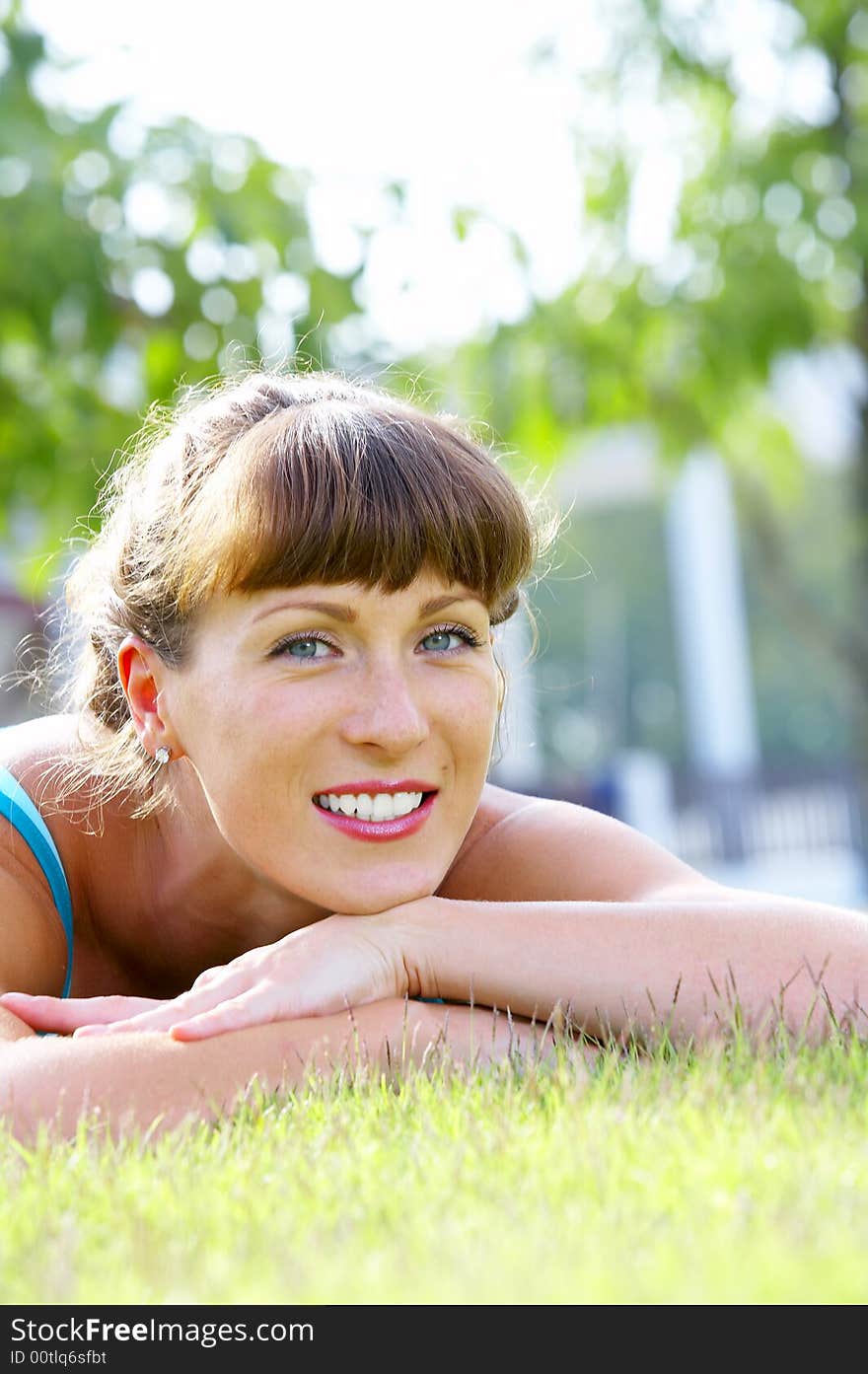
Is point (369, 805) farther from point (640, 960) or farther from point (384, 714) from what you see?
point (640, 960)

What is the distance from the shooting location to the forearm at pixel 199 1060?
2.44 metres

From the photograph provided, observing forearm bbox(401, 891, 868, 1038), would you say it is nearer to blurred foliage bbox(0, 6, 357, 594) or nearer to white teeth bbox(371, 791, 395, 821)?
white teeth bbox(371, 791, 395, 821)

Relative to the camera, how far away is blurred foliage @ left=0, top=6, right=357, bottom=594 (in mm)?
6250

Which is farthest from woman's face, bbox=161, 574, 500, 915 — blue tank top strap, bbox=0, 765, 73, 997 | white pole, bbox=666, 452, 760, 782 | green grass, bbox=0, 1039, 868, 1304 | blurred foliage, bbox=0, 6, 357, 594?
white pole, bbox=666, 452, 760, 782

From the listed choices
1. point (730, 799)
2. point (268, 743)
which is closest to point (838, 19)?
point (730, 799)

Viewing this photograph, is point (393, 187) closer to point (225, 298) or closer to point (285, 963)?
point (225, 298)

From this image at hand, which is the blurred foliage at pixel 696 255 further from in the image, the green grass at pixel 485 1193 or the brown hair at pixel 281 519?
the green grass at pixel 485 1193

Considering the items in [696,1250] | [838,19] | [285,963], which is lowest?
[696,1250]

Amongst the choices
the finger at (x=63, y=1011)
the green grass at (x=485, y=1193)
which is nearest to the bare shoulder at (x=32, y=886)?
the finger at (x=63, y=1011)

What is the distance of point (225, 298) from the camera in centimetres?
682

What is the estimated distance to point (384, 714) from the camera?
2914 mm

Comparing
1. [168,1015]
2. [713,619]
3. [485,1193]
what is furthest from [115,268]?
[713,619]

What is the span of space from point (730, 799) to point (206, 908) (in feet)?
45.9

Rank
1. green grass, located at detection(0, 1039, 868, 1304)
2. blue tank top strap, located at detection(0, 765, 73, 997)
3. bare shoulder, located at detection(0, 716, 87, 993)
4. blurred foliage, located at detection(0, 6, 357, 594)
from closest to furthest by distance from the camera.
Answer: green grass, located at detection(0, 1039, 868, 1304) < bare shoulder, located at detection(0, 716, 87, 993) < blue tank top strap, located at detection(0, 765, 73, 997) < blurred foliage, located at detection(0, 6, 357, 594)
